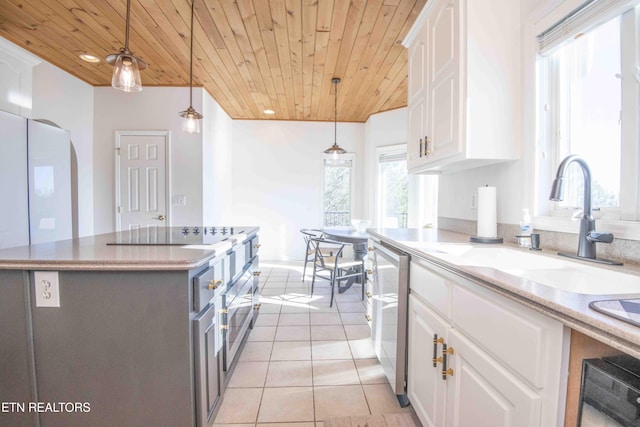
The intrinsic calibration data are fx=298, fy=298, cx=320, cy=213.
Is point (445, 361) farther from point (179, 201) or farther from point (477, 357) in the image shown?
point (179, 201)

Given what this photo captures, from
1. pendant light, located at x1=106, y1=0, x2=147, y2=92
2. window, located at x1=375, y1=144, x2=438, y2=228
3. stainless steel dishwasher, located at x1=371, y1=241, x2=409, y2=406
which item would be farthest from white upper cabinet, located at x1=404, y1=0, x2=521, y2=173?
window, located at x1=375, y1=144, x2=438, y2=228

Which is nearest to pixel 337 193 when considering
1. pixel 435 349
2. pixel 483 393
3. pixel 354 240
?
pixel 354 240

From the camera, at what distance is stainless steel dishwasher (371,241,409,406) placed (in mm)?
1593

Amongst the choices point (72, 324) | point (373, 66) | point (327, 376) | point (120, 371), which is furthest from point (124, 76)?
Answer: point (373, 66)

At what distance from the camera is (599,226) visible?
1218 millimetres

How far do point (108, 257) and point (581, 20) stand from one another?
2.28 metres

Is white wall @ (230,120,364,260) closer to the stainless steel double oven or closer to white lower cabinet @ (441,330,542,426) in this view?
the stainless steel double oven

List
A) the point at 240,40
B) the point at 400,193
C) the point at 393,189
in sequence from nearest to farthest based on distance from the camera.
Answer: the point at 240,40 < the point at 400,193 < the point at 393,189

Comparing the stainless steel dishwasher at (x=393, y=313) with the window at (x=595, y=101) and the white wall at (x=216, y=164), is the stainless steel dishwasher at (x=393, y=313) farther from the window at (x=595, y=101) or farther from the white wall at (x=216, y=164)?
the white wall at (x=216, y=164)

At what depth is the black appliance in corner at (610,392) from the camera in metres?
0.54

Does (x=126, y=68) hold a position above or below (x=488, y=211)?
above

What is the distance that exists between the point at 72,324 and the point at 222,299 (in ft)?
2.09

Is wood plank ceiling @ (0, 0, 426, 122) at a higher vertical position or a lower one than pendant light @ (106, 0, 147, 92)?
Result: higher

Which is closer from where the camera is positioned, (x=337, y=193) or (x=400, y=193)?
(x=400, y=193)
